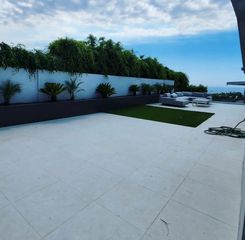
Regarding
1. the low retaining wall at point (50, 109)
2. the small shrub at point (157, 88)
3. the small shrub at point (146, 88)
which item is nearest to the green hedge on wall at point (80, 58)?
the small shrub at point (146, 88)

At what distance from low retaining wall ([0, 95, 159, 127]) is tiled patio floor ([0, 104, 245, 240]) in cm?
119

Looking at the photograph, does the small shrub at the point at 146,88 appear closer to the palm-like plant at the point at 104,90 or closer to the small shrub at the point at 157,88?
the small shrub at the point at 157,88

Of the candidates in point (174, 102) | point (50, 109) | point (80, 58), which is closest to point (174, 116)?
point (174, 102)

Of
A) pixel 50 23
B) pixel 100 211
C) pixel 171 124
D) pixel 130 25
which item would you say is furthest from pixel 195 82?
pixel 100 211

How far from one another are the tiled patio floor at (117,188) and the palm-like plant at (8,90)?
170 cm

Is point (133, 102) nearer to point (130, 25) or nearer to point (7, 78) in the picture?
point (130, 25)

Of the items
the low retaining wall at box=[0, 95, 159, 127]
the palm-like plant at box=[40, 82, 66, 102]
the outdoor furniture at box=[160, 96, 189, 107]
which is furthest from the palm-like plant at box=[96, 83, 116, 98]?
the outdoor furniture at box=[160, 96, 189, 107]

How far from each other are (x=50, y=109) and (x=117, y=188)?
17.2ft

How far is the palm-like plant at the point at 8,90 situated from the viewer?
5.79m

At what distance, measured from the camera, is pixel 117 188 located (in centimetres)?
251

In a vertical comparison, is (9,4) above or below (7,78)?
above

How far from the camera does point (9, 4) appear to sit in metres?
5.71

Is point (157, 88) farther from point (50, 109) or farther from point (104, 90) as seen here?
point (50, 109)

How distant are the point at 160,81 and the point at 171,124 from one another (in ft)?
36.0
